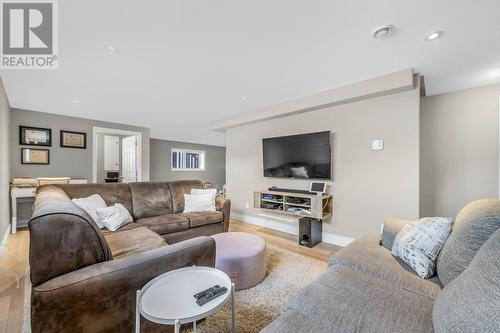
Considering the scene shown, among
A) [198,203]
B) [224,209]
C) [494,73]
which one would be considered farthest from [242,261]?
[494,73]

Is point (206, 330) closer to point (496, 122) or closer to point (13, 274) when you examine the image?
point (13, 274)

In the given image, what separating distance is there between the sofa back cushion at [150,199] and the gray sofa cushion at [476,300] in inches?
120

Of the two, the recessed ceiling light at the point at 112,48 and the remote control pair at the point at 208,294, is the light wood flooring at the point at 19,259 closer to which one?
the remote control pair at the point at 208,294

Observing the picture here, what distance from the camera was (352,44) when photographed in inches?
75.3

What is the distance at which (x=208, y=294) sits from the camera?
101cm

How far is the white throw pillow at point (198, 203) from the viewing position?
321 cm

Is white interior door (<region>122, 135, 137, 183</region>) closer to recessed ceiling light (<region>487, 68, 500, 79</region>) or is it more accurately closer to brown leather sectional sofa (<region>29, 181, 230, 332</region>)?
brown leather sectional sofa (<region>29, 181, 230, 332</region>)

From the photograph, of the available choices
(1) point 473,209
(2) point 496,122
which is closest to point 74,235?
(1) point 473,209

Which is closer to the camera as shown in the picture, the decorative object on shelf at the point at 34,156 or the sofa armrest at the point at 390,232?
the sofa armrest at the point at 390,232

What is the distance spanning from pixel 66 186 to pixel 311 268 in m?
3.10

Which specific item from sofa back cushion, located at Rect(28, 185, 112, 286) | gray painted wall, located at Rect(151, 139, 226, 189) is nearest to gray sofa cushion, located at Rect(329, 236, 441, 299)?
sofa back cushion, located at Rect(28, 185, 112, 286)

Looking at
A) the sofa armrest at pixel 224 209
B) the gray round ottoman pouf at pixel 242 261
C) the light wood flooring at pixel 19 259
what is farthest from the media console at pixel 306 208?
the gray round ottoman pouf at pixel 242 261

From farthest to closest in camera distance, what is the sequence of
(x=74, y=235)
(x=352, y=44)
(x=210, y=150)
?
(x=210, y=150), (x=352, y=44), (x=74, y=235)

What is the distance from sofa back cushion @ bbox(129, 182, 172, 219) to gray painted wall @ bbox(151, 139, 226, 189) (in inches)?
171
